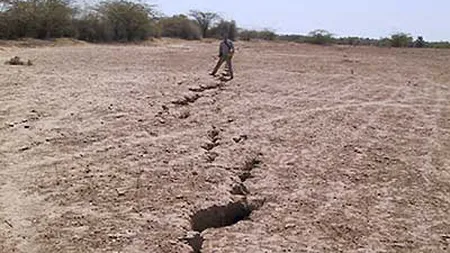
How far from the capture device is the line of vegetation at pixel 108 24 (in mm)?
36969

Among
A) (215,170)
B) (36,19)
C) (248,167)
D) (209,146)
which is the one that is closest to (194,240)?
(215,170)

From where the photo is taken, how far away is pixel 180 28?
57.4 m

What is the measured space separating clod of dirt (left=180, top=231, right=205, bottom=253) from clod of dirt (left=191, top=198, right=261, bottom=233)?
0.96 feet

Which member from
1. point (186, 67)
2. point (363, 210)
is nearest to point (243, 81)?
point (186, 67)

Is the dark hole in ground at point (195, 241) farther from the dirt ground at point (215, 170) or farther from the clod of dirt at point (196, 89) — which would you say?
the clod of dirt at point (196, 89)

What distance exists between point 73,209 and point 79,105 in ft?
19.2

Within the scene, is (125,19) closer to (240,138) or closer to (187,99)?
(187,99)

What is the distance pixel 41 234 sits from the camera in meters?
5.79

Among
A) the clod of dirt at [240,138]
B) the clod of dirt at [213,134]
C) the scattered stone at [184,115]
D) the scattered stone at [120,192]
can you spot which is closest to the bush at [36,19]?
the scattered stone at [184,115]

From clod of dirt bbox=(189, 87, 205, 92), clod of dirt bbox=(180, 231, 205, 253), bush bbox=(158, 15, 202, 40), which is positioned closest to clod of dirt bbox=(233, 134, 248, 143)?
clod of dirt bbox=(180, 231, 205, 253)

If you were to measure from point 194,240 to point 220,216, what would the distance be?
81 centimetres

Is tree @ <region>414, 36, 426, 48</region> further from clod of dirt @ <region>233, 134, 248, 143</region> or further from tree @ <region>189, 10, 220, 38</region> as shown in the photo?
clod of dirt @ <region>233, 134, 248, 143</region>

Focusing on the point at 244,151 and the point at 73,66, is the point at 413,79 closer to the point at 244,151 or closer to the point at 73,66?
the point at 73,66

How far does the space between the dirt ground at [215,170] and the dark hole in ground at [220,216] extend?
1cm
